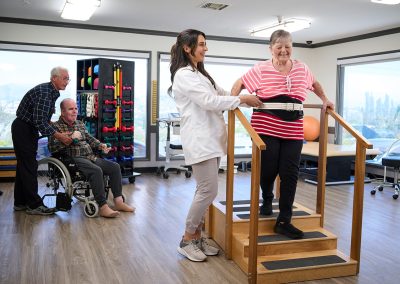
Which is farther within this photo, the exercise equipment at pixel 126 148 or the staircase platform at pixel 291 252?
the exercise equipment at pixel 126 148

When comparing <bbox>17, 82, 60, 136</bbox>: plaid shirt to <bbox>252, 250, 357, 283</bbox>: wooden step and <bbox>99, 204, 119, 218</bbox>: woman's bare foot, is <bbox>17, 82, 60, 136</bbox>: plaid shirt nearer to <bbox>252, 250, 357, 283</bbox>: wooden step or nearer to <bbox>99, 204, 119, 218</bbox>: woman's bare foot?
<bbox>99, 204, 119, 218</bbox>: woman's bare foot

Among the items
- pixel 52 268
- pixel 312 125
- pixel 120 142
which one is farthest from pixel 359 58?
pixel 52 268

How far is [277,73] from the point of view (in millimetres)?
2588

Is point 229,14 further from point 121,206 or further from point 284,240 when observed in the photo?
point 284,240

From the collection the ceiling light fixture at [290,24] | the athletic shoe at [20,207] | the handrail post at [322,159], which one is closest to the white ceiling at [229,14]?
the ceiling light fixture at [290,24]

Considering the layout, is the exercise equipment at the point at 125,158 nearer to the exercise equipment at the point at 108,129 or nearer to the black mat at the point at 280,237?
the exercise equipment at the point at 108,129

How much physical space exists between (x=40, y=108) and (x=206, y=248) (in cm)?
194

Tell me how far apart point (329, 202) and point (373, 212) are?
0.52 meters

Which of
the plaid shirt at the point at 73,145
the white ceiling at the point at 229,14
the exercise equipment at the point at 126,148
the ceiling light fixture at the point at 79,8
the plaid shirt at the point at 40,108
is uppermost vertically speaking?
the white ceiling at the point at 229,14

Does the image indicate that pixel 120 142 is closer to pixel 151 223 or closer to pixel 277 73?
pixel 151 223

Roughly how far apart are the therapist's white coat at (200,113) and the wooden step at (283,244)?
60cm

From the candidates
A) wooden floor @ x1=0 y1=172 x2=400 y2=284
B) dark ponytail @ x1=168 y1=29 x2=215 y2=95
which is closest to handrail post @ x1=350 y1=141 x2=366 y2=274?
wooden floor @ x1=0 y1=172 x2=400 y2=284

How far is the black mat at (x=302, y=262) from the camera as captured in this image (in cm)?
251

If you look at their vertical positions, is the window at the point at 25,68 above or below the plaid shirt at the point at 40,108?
above
